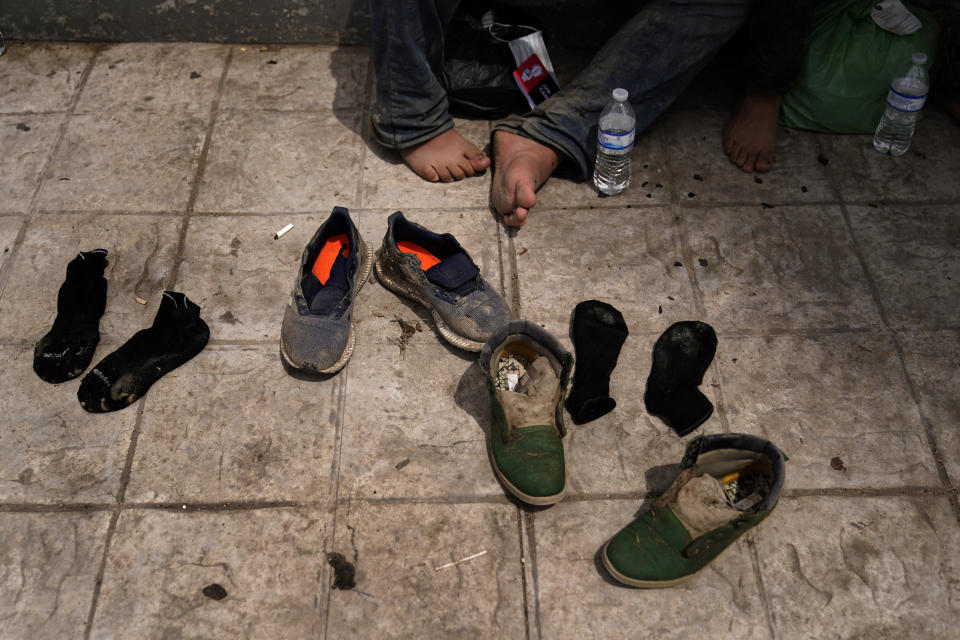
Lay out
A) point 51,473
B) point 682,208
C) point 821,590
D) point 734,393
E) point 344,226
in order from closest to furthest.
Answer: point 821,590 < point 51,473 < point 734,393 < point 344,226 < point 682,208

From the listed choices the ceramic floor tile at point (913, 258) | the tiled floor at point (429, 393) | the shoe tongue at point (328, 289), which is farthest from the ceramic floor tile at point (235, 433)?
the ceramic floor tile at point (913, 258)

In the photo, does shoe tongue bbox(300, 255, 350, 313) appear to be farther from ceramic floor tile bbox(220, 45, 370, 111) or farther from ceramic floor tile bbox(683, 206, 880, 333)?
ceramic floor tile bbox(683, 206, 880, 333)

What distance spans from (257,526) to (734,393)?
1.53 meters

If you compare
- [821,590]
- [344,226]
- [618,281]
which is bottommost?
[821,590]

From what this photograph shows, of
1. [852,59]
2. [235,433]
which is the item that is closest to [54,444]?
[235,433]

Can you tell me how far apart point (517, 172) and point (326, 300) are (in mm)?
887

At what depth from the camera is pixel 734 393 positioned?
2.49 m

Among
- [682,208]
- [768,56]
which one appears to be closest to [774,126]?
[768,56]

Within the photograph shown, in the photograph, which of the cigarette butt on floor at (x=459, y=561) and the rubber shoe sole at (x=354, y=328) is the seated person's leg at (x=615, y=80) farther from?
the cigarette butt on floor at (x=459, y=561)

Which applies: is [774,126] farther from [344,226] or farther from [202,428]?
[202,428]

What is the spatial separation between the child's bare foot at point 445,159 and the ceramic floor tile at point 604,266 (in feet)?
1.16

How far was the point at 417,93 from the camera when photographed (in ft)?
9.86

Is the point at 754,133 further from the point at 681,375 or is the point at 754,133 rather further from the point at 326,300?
the point at 326,300

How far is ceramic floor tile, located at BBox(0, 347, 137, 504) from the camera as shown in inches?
90.0
